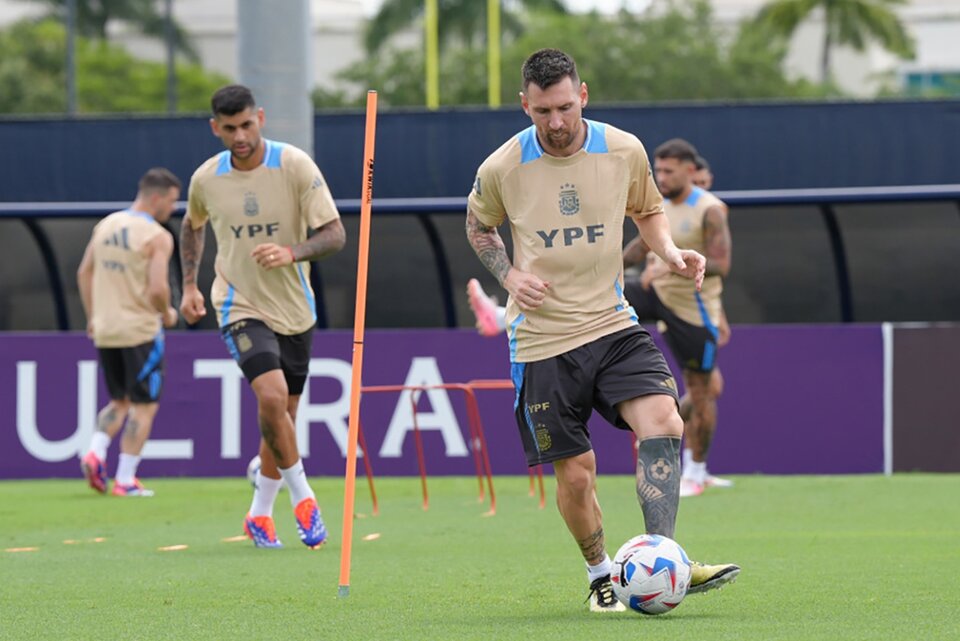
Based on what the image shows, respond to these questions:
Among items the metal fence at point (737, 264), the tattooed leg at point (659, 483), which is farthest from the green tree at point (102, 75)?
the tattooed leg at point (659, 483)

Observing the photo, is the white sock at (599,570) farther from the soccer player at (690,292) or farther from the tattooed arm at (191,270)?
the soccer player at (690,292)

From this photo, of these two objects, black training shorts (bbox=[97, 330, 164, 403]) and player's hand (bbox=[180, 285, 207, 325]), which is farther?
black training shorts (bbox=[97, 330, 164, 403])

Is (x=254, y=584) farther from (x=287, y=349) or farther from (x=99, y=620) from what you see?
(x=287, y=349)

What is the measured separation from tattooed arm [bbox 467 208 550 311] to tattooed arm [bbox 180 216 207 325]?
3.05 meters

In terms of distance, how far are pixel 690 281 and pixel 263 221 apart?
427 cm

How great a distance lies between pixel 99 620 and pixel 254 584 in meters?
1.28

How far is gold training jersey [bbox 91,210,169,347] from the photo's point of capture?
49.2 feet

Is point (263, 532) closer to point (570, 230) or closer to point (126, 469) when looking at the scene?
point (570, 230)

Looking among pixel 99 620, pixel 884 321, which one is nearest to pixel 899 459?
pixel 884 321

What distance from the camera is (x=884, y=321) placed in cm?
1819

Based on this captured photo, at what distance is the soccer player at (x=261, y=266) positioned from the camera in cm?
1004

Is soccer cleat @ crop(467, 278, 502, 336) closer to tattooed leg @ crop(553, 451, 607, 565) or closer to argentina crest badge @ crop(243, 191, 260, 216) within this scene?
argentina crest badge @ crop(243, 191, 260, 216)

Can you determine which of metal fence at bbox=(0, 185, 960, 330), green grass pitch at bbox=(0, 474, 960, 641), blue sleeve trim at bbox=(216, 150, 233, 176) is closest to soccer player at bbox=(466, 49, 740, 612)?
green grass pitch at bbox=(0, 474, 960, 641)

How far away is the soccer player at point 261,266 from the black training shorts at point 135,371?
467 centimetres
